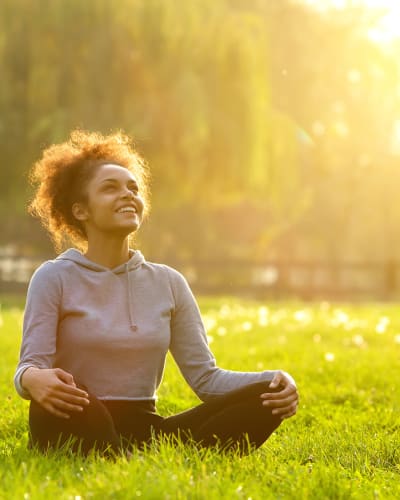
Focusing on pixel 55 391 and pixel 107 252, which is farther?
pixel 107 252

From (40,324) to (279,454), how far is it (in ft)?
4.16

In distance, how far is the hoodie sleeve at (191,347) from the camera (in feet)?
13.1

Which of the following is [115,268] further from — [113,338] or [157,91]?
[157,91]

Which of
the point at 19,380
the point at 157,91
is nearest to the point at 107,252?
the point at 19,380

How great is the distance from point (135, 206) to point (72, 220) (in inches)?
15.3

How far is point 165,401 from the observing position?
5.50 m

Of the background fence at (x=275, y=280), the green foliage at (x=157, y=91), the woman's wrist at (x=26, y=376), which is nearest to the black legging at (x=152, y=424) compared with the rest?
the woman's wrist at (x=26, y=376)

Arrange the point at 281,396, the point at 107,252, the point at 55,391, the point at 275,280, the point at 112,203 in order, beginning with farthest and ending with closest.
Answer: the point at 275,280
the point at 107,252
the point at 112,203
the point at 281,396
the point at 55,391

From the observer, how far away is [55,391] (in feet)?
11.0

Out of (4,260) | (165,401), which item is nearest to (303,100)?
(4,260)

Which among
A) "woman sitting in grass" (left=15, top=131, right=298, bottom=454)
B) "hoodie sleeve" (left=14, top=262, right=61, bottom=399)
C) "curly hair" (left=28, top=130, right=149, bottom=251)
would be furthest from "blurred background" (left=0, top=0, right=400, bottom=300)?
"hoodie sleeve" (left=14, top=262, right=61, bottom=399)

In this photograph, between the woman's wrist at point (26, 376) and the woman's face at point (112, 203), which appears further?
the woman's face at point (112, 203)

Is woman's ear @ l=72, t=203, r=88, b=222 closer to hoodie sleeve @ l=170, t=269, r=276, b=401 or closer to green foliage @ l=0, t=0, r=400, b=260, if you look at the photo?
hoodie sleeve @ l=170, t=269, r=276, b=401

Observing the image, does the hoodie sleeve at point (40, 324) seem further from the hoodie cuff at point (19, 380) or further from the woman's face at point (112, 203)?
the woman's face at point (112, 203)
